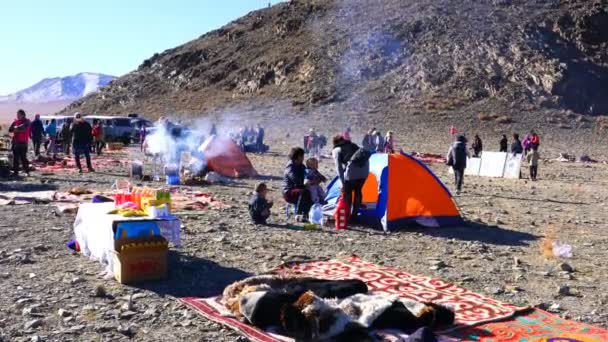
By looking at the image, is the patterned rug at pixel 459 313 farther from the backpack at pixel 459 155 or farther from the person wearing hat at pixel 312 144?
the person wearing hat at pixel 312 144

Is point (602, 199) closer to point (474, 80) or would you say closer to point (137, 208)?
point (137, 208)

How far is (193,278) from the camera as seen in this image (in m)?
7.05

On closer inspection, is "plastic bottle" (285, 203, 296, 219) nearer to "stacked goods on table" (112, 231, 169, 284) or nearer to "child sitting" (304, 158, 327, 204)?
"child sitting" (304, 158, 327, 204)

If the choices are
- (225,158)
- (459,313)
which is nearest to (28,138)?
(225,158)

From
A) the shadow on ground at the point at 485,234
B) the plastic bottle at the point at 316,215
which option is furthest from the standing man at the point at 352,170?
the shadow on ground at the point at 485,234

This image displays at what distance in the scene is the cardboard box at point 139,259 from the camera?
6.73 m

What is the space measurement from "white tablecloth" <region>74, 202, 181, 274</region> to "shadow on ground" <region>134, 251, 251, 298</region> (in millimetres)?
300

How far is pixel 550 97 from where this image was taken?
1933 inches

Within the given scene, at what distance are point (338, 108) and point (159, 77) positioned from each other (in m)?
28.5

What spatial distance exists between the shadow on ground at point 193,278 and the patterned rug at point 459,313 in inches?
14.3

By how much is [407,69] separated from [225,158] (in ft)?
128

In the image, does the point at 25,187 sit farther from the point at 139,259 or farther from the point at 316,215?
the point at 139,259

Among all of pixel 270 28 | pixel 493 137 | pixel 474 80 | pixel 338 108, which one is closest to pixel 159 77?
pixel 270 28

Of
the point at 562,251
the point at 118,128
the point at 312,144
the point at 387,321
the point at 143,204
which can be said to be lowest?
the point at 387,321
